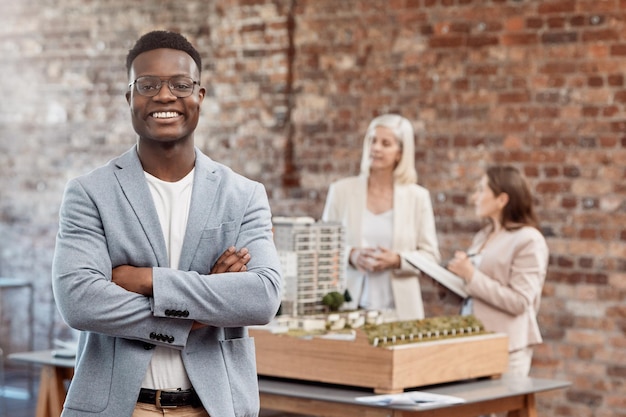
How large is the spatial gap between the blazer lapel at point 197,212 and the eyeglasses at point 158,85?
0.66 feet

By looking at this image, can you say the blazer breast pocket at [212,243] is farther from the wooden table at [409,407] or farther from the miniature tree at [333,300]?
the miniature tree at [333,300]

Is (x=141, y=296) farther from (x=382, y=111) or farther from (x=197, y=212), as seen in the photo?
(x=382, y=111)

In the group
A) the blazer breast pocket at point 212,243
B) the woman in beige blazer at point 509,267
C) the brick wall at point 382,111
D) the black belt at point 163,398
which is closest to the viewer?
the black belt at point 163,398

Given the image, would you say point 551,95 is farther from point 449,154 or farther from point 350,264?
point 350,264

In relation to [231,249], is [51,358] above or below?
below

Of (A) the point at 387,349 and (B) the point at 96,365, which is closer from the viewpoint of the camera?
A: (B) the point at 96,365

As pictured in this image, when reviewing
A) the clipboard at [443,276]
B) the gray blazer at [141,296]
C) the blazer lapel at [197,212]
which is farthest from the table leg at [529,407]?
the blazer lapel at [197,212]

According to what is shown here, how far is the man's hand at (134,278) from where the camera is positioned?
8.41 feet

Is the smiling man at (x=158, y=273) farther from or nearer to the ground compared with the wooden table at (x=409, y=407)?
farther from the ground

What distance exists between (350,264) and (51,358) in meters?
1.60

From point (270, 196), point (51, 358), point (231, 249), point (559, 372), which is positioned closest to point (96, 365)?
point (231, 249)

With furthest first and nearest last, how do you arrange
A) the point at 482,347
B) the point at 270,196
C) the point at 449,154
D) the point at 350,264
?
the point at 270,196, the point at 449,154, the point at 350,264, the point at 482,347

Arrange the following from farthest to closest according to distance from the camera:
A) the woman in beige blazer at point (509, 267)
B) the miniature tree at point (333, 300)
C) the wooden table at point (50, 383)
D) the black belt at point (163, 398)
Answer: the woman in beige blazer at point (509, 267)
the miniature tree at point (333, 300)
the wooden table at point (50, 383)
the black belt at point (163, 398)

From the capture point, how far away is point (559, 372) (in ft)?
20.5
